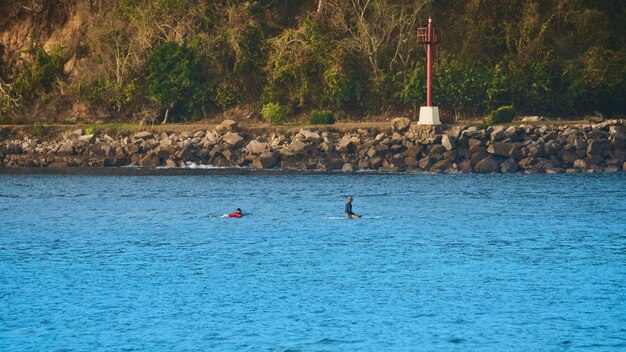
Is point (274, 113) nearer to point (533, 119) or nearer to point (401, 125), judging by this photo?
point (401, 125)

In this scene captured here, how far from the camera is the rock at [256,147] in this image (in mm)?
80312

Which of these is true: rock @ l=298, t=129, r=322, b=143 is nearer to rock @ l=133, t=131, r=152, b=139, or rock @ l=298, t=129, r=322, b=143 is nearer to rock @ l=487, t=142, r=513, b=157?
rock @ l=487, t=142, r=513, b=157

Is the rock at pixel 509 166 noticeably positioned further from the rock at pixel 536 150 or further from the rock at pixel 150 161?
the rock at pixel 150 161

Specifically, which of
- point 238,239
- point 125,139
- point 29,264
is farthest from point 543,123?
point 29,264

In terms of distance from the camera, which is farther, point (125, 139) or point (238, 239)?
point (125, 139)

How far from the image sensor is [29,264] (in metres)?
44.0

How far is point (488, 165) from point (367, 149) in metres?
8.38

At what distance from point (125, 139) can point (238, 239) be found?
118 ft

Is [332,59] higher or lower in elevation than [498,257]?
higher

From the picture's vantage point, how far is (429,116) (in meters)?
78.6

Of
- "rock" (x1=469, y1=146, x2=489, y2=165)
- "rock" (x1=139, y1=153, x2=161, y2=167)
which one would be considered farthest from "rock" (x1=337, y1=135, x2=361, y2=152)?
"rock" (x1=139, y1=153, x2=161, y2=167)

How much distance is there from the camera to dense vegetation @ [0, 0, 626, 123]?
272 feet

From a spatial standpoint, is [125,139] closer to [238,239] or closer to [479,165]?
[479,165]

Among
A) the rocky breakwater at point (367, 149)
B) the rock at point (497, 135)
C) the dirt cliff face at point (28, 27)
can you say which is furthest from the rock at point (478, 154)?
the dirt cliff face at point (28, 27)
